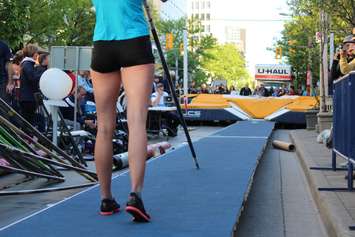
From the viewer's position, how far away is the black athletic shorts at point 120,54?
15.0 ft

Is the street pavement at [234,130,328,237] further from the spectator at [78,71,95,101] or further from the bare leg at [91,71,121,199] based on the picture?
the spectator at [78,71,95,101]

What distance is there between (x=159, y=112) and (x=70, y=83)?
6919 mm

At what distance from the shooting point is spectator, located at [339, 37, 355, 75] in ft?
25.7

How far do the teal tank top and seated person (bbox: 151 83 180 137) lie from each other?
12639mm

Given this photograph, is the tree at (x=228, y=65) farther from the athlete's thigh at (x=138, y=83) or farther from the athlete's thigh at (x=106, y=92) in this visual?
the athlete's thigh at (x=138, y=83)

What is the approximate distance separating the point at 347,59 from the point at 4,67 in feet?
18.2

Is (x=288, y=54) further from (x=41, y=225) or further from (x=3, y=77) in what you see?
(x=41, y=225)

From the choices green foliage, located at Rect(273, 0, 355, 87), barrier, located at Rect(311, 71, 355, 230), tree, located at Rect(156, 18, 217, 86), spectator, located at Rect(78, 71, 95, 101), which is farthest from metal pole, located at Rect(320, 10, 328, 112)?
tree, located at Rect(156, 18, 217, 86)

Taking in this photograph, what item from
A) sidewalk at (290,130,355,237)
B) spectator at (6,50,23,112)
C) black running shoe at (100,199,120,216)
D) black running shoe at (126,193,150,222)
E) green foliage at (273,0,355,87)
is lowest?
sidewalk at (290,130,355,237)

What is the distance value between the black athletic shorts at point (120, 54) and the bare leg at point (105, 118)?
8 centimetres

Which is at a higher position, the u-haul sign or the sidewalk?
the u-haul sign

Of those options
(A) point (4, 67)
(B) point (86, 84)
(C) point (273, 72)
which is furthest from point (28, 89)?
(C) point (273, 72)

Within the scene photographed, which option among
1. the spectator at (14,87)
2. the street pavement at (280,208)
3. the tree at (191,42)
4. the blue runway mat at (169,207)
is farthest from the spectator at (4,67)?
the tree at (191,42)

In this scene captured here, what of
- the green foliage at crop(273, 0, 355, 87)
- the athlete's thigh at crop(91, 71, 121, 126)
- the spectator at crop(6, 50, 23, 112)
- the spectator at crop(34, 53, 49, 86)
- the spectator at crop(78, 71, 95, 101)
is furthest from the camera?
the green foliage at crop(273, 0, 355, 87)
